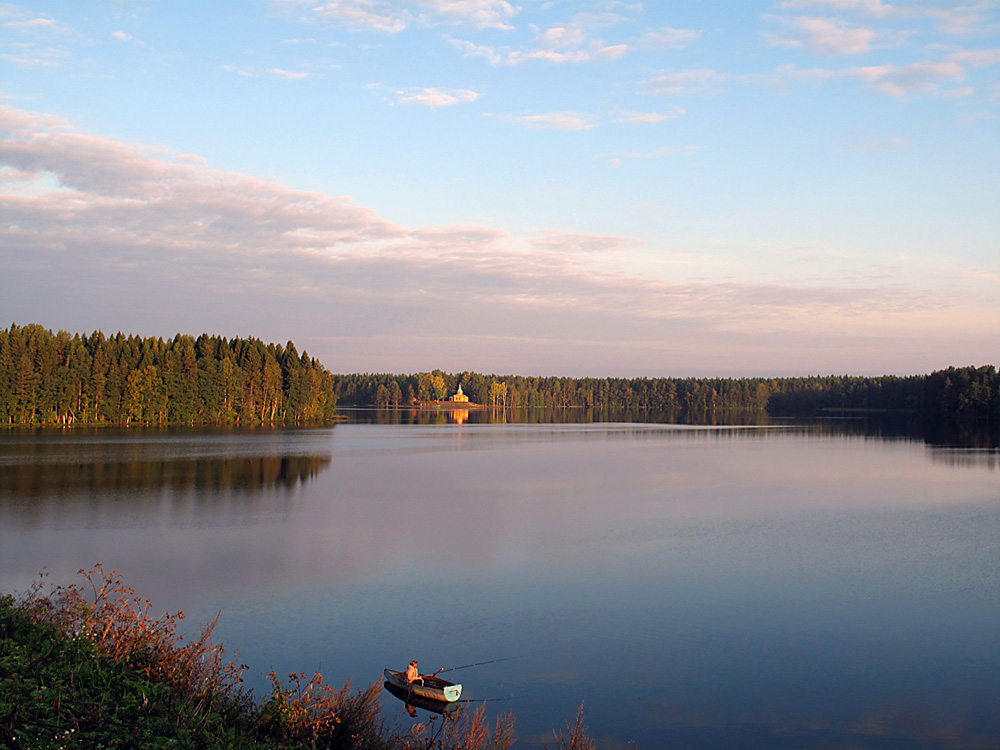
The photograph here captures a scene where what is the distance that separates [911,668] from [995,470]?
30632 mm

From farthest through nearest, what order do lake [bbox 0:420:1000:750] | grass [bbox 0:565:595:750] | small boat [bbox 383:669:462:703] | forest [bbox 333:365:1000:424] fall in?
forest [bbox 333:365:1000:424]
lake [bbox 0:420:1000:750]
small boat [bbox 383:669:462:703]
grass [bbox 0:565:595:750]

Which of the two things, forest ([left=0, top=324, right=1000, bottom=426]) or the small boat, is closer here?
the small boat

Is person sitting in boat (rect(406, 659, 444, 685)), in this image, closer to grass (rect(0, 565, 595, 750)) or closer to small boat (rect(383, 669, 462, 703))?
small boat (rect(383, 669, 462, 703))

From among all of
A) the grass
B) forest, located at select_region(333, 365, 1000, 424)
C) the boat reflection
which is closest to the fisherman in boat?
the boat reflection

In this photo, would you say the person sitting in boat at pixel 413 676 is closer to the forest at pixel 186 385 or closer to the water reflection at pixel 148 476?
the water reflection at pixel 148 476

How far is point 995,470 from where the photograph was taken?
3531cm

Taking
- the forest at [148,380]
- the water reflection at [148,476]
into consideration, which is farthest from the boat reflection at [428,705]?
the forest at [148,380]

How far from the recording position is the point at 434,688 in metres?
8.83

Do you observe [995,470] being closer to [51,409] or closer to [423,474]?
[423,474]

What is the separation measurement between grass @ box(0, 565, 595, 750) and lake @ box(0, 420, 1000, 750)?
3.78ft

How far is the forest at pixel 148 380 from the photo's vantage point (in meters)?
59.9

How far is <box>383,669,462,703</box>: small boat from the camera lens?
8.76 meters

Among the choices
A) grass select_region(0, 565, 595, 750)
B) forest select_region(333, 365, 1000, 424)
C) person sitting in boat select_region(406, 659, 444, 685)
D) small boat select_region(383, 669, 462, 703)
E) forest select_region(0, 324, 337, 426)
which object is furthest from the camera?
forest select_region(333, 365, 1000, 424)

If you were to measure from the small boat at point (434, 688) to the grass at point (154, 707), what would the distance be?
264mm
